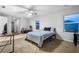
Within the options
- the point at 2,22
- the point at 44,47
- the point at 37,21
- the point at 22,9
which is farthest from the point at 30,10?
the point at 44,47

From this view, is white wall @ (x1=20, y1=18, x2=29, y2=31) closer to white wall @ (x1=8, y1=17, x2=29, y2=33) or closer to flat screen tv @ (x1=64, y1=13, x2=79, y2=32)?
white wall @ (x1=8, y1=17, x2=29, y2=33)

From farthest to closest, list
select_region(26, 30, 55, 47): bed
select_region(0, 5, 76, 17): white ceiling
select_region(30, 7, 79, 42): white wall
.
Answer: select_region(26, 30, 55, 47): bed < select_region(30, 7, 79, 42): white wall < select_region(0, 5, 76, 17): white ceiling

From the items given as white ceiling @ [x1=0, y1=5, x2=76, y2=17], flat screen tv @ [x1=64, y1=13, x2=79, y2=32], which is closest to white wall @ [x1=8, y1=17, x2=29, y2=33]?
white ceiling @ [x1=0, y1=5, x2=76, y2=17]

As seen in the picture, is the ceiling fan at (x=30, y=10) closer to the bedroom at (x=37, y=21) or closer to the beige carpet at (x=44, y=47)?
the bedroom at (x=37, y=21)

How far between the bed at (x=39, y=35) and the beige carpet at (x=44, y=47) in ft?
0.34

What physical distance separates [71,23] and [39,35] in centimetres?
73

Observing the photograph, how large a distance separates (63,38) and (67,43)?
0.13m

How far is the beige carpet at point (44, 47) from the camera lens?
1270mm

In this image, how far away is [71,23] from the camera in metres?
1.33

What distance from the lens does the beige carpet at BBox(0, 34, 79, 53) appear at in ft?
4.17

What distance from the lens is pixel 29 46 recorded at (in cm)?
135

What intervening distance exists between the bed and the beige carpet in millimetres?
105
